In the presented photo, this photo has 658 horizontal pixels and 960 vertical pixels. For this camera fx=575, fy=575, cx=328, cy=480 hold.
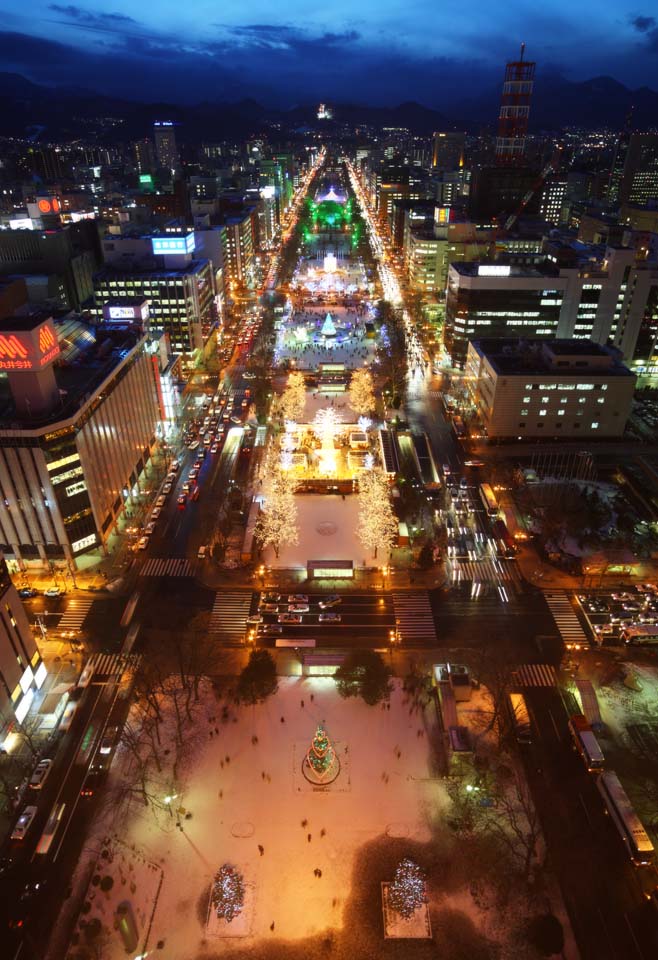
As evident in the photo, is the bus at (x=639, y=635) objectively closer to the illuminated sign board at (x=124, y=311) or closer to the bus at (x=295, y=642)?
the bus at (x=295, y=642)

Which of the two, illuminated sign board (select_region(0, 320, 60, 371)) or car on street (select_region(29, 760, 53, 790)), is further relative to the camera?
illuminated sign board (select_region(0, 320, 60, 371))

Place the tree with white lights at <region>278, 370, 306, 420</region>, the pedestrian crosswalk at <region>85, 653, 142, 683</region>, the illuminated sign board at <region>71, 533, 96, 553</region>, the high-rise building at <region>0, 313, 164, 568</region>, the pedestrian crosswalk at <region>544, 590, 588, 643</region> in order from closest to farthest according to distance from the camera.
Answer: the pedestrian crosswalk at <region>85, 653, 142, 683</region>, the pedestrian crosswalk at <region>544, 590, 588, 643</region>, the high-rise building at <region>0, 313, 164, 568</region>, the illuminated sign board at <region>71, 533, 96, 553</region>, the tree with white lights at <region>278, 370, 306, 420</region>

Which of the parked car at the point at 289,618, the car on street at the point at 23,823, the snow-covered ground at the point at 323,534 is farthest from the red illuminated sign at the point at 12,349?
the car on street at the point at 23,823

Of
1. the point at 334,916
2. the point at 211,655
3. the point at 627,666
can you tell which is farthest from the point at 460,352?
the point at 334,916

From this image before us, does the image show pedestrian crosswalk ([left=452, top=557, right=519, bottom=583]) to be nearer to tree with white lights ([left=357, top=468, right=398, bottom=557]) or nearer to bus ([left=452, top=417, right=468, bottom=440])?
tree with white lights ([left=357, top=468, right=398, bottom=557])

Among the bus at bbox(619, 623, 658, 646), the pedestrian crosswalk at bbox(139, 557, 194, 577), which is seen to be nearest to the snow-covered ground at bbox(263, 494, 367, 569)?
the pedestrian crosswalk at bbox(139, 557, 194, 577)

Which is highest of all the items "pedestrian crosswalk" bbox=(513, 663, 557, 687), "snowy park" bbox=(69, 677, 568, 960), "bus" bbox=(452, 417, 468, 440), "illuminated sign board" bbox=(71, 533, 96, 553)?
"illuminated sign board" bbox=(71, 533, 96, 553)
